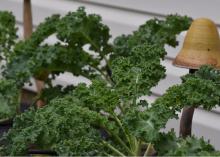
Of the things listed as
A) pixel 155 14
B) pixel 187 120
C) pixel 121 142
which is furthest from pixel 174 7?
pixel 121 142

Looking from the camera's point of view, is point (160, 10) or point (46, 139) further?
point (160, 10)

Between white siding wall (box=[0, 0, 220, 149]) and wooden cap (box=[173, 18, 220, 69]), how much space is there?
144cm

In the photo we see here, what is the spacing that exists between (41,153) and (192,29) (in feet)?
2.23

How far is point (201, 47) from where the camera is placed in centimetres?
235

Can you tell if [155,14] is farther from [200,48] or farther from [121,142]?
[121,142]

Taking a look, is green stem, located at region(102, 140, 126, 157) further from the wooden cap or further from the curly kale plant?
the wooden cap

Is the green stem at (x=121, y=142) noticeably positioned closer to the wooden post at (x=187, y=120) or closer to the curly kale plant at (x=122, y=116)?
the curly kale plant at (x=122, y=116)

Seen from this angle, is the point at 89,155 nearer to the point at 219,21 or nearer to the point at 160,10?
the point at 219,21

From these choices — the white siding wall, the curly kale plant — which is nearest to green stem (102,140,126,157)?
the curly kale plant

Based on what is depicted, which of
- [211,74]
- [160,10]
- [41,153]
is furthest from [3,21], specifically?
[211,74]

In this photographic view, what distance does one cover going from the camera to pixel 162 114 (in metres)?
2.08

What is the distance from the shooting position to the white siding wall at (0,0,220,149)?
3938 mm

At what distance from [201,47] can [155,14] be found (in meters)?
1.91

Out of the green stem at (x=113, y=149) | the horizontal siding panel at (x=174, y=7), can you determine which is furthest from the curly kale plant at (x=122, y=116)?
the horizontal siding panel at (x=174, y=7)
